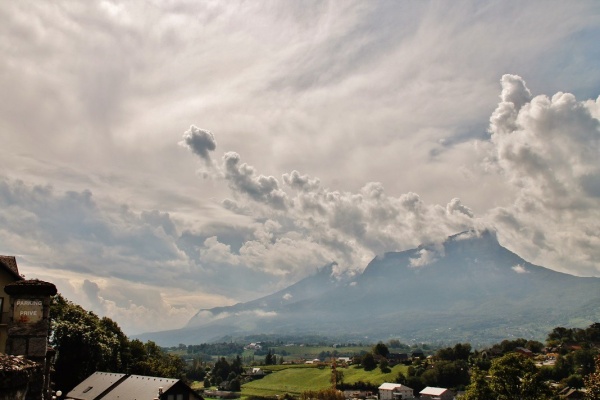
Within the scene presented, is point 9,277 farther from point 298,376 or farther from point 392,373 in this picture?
point 298,376

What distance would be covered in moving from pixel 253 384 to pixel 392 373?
52.9 meters

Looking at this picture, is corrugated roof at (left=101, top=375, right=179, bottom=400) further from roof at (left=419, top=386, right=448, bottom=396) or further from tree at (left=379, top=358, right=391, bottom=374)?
tree at (left=379, top=358, right=391, bottom=374)

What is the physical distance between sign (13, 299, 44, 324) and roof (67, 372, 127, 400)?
141 ft

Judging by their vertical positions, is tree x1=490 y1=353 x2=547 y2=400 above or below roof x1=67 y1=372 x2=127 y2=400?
below

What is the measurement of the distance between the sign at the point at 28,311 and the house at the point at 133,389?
3358 cm

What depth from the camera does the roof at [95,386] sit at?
52125 mm

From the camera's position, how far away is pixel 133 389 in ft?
162

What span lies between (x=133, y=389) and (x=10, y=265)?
18139 mm

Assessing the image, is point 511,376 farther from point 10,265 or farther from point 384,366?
point 384,366

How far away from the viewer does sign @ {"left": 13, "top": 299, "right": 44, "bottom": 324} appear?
492 inches

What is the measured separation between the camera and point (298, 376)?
197250 millimetres

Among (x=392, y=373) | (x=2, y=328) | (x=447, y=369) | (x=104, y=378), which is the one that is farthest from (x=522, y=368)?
(x=392, y=373)

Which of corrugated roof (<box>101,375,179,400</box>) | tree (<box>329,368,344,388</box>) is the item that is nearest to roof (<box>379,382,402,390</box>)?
tree (<box>329,368,344,388</box>)

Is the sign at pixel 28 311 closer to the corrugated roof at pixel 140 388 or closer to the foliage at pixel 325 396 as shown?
the corrugated roof at pixel 140 388
